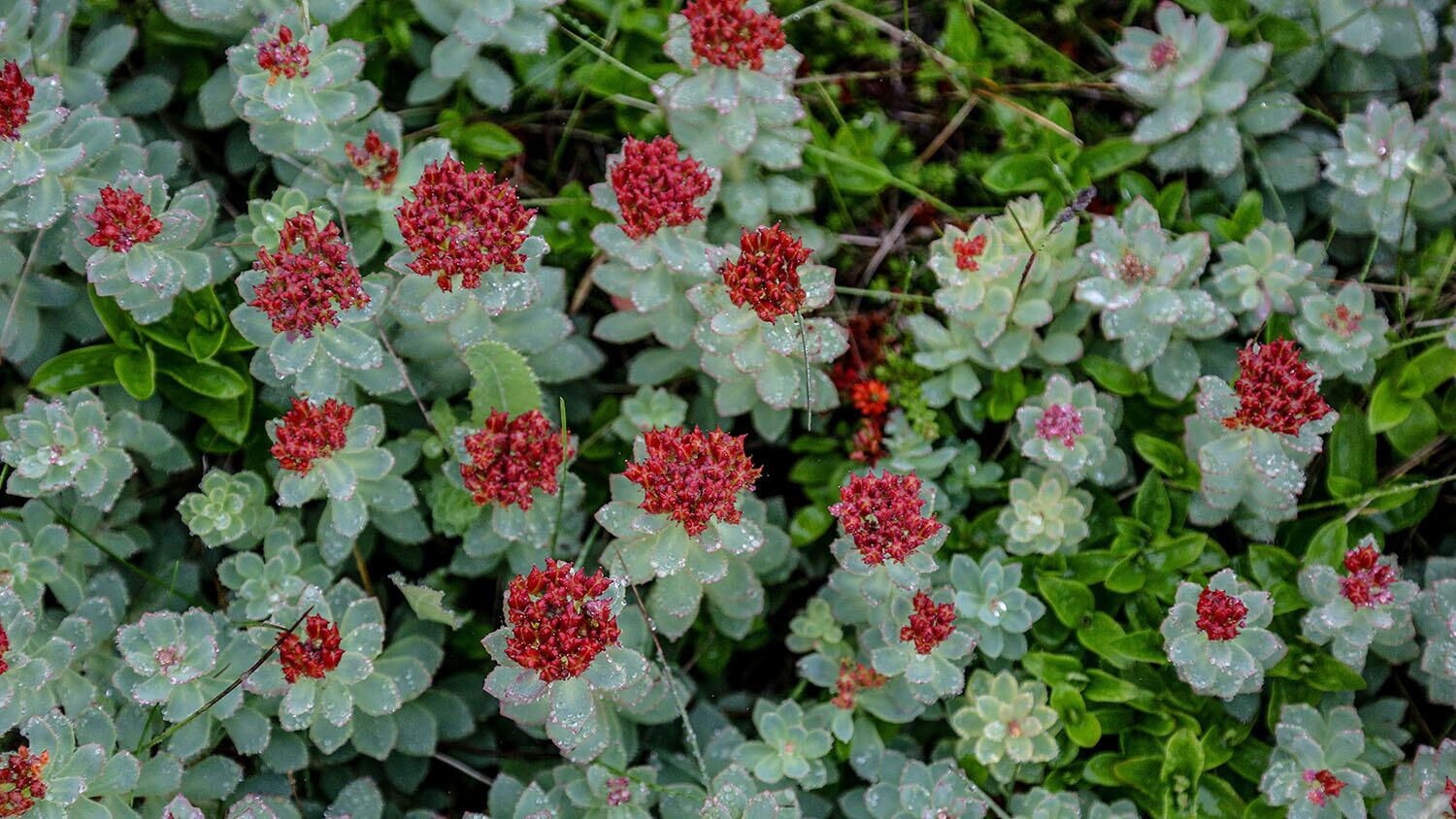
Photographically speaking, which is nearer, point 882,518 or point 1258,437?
point 882,518

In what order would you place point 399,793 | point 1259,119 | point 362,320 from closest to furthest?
point 362,320 → point 399,793 → point 1259,119

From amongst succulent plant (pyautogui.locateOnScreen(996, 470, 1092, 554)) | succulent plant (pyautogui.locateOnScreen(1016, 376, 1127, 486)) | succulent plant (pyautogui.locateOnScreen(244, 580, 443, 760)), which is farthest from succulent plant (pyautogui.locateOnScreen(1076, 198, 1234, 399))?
succulent plant (pyautogui.locateOnScreen(244, 580, 443, 760))

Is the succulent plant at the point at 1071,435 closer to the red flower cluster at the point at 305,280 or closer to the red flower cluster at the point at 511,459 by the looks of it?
the red flower cluster at the point at 511,459

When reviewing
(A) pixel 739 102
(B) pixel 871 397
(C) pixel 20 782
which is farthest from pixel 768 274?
(C) pixel 20 782

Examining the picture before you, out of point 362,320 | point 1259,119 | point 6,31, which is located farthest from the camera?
point 1259,119

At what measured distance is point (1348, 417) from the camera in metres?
4.00

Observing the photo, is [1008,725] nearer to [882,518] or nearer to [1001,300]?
[882,518]

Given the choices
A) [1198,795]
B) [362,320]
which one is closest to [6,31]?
[362,320]

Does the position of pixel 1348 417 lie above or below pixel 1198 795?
above

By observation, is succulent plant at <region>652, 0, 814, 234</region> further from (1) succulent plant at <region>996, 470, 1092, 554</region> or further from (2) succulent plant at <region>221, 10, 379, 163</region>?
(1) succulent plant at <region>996, 470, 1092, 554</region>

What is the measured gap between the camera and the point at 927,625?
353 cm

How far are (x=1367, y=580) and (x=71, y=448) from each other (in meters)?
4.15

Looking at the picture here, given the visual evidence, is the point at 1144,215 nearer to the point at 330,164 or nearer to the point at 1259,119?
the point at 1259,119

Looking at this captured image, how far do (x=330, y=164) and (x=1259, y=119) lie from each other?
11.3ft
